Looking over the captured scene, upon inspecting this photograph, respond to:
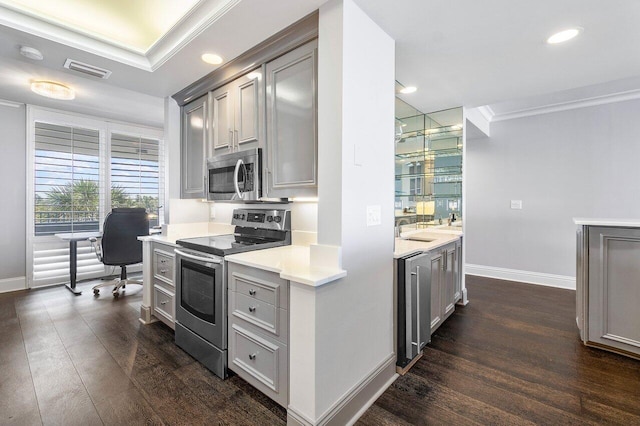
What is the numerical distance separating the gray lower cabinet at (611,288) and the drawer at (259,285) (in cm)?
255

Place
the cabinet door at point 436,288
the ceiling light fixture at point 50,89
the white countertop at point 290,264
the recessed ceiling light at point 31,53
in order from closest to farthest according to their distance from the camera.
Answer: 1. the white countertop at point 290,264
2. the recessed ceiling light at point 31,53
3. the cabinet door at point 436,288
4. the ceiling light fixture at point 50,89

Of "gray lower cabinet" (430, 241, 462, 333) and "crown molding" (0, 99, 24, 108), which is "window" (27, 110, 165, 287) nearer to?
"crown molding" (0, 99, 24, 108)

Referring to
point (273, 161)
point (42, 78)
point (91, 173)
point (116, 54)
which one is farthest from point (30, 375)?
point (91, 173)

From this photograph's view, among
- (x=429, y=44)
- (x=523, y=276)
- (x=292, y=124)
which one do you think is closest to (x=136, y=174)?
(x=292, y=124)

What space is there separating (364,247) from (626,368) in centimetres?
223

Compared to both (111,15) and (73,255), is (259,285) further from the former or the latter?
(73,255)

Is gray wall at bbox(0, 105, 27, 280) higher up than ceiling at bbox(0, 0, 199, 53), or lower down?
lower down

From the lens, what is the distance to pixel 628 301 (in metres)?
2.28

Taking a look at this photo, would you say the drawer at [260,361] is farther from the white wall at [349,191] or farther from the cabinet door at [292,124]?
the cabinet door at [292,124]

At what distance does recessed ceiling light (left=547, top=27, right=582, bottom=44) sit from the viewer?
1956 mm

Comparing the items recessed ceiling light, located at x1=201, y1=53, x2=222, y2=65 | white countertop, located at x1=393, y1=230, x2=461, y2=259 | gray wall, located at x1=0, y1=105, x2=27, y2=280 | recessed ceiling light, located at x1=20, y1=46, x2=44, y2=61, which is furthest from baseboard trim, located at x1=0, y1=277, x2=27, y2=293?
white countertop, located at x1=393, y1=230, x2=461, y2=259

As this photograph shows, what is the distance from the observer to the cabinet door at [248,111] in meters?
2.27

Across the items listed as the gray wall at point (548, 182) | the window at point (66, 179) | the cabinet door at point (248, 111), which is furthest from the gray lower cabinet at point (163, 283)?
the gray wall at point (548, 182)

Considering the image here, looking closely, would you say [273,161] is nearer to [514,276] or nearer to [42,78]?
[42,78]
